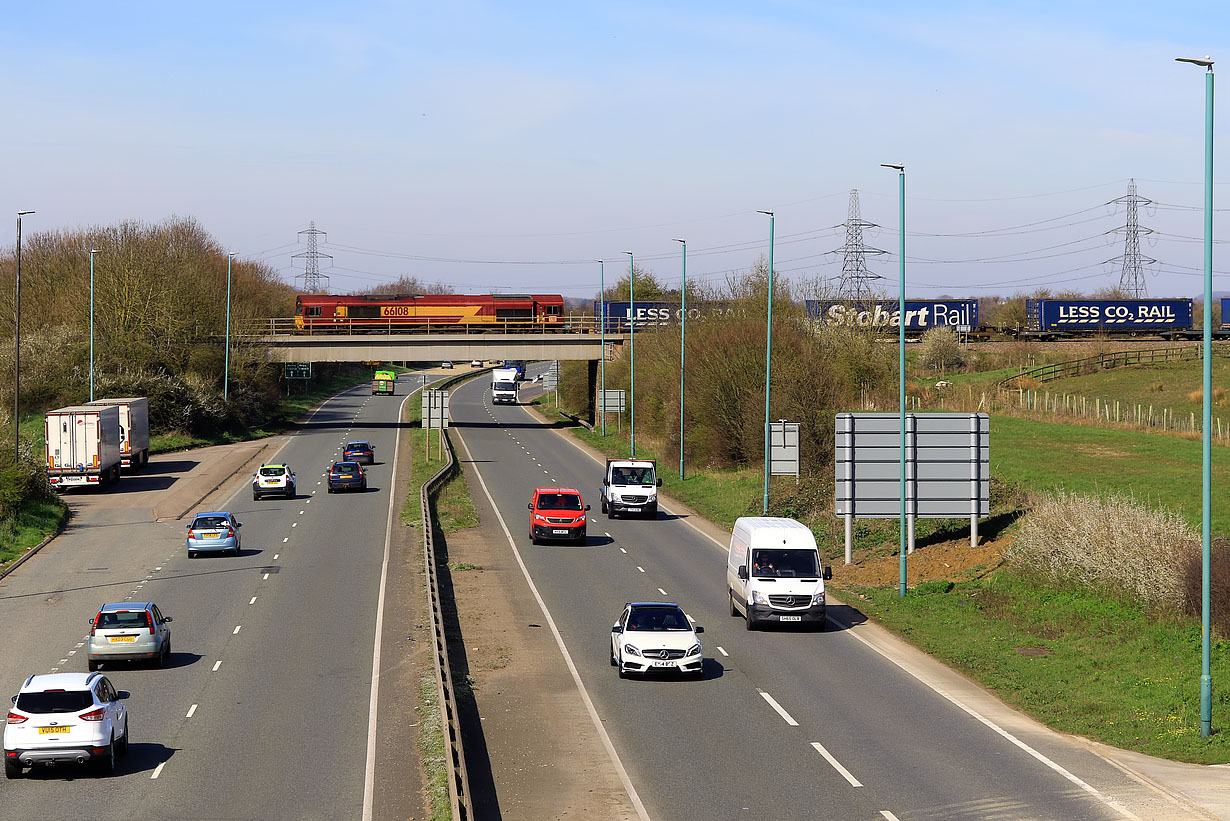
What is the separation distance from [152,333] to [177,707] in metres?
70.4

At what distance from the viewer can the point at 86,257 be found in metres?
93.2

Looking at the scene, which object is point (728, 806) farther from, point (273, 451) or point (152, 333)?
point (152, 333)

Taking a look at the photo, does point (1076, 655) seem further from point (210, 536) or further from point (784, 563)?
point (210, 536)

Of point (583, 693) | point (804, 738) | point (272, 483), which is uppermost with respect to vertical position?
point (272, 483)

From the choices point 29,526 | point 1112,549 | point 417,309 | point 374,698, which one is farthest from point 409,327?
point 374,698

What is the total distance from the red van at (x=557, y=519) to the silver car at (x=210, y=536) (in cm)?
996

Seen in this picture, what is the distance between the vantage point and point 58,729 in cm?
1733

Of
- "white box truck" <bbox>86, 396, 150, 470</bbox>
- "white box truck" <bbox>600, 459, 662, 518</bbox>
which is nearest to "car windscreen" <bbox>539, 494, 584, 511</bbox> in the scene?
"white box truck" <bbox>600, 459, 662, 518</bbox>

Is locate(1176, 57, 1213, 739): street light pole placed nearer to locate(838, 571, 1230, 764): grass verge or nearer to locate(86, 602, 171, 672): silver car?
A: locate(838, 571, 1230, 764): grass verge

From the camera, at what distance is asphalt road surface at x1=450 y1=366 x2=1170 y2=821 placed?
16266mm

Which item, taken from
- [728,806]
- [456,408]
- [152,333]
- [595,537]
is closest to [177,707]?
[728,806]

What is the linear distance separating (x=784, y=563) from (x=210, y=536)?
20046 millimetres

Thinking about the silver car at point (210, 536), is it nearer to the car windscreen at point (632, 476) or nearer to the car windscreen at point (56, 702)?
the car windscreen at point (632, 476)

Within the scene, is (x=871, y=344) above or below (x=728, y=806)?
above
